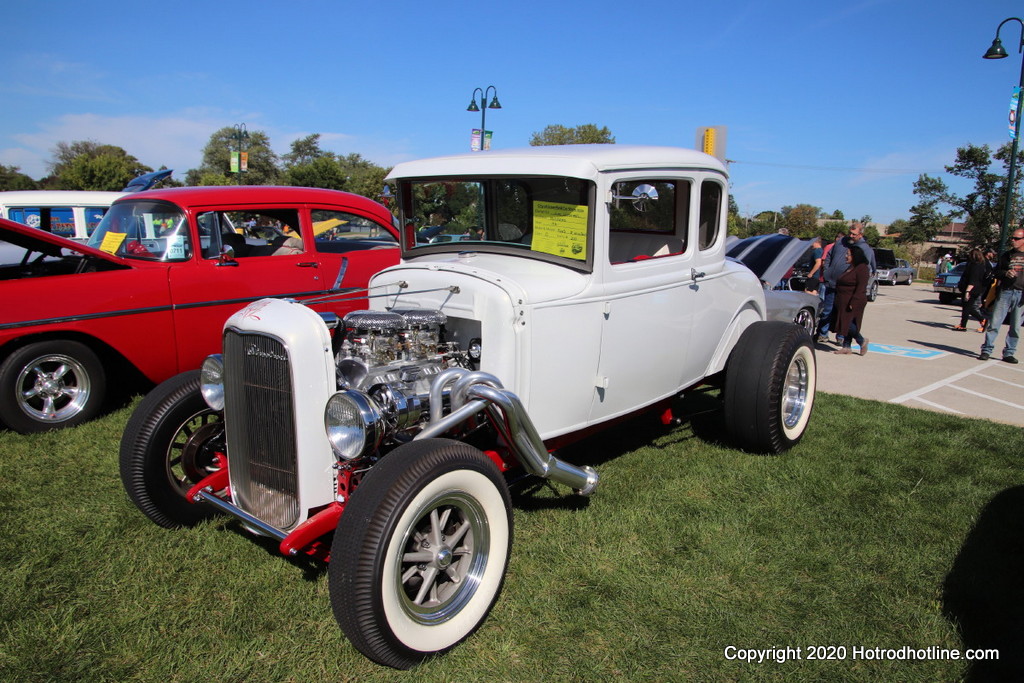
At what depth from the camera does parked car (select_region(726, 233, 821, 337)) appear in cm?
830

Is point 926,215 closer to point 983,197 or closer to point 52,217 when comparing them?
point 983,197

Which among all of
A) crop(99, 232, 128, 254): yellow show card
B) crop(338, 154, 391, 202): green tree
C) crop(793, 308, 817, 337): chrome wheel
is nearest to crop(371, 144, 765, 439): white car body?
crop(99, 232, 128, 254): yellow show card

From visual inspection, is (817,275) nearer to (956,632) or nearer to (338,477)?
(956,632)

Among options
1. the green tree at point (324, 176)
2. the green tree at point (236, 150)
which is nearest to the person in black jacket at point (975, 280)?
the green tree at point (324, 176)

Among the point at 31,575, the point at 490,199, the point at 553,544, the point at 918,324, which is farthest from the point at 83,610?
the point at 918,324

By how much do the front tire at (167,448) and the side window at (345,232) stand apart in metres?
3.30

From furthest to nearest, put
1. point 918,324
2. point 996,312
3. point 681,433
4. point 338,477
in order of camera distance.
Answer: point 918,324, point 996,312, point 681,433, point 338,477

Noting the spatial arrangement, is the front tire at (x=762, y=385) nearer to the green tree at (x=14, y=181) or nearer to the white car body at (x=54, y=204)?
the white car body at (x=54, y=204)

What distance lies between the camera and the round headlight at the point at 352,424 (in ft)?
8.35

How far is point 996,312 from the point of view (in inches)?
339

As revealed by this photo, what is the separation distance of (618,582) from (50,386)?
451 centimetres

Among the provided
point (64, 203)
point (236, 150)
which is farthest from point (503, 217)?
point (236, 150)

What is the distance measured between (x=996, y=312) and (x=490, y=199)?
26.5 feet

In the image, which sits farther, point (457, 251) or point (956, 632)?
point (457, 251)
